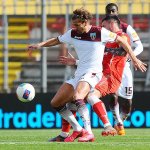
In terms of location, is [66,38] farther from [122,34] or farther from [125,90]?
[125,90]

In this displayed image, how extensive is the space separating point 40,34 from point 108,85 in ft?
27.3

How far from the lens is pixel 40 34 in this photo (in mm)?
20562

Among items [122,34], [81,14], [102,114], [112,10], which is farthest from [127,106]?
[81,14]

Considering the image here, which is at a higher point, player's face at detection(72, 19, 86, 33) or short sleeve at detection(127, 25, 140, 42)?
player's face at detection(72, 19, 86, 33)

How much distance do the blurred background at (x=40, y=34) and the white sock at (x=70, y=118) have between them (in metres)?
8.07

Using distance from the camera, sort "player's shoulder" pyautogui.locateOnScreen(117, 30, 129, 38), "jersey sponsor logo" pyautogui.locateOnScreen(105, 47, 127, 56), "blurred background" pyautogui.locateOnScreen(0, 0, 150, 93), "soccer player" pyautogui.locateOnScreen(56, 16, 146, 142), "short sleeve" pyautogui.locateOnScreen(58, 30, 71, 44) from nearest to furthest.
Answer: "short sleeve" pyautogui.locateOnScreen(58, 30, 71, 44) → "soccer player" pyautogui.locateOnScreen(56, 16, 146, 142) → "player's shoulder" pyautogui.locateOnScreen(117, 30, 129, 38) → "jersey sponsor logo" pyautogui.locateOnScreen(105, 47, 127, 56) → "blurred background" pyautogui.locateOnScreen(0, 0, 150, 93)

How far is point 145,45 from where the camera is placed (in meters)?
20.0

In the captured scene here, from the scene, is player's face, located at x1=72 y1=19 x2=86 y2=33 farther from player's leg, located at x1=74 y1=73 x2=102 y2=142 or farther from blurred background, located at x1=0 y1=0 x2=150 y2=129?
blurred background, located at x1=0 y1=0 x2=150 y2=129

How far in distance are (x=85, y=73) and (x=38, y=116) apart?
6.80 metres

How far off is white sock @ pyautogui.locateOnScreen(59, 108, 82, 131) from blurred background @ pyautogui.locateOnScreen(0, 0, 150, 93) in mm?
8068

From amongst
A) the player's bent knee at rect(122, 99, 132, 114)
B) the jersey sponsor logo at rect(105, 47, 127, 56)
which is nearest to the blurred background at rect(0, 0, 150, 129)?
the player's bent knee at rect(122, 99, 132, 114)

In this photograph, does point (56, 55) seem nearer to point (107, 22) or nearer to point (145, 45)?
point (145, 45)

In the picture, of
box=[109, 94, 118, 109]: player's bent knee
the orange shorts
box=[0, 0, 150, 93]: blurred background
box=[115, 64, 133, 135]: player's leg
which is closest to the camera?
the orange shorts

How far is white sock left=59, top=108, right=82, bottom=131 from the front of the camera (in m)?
10.6
